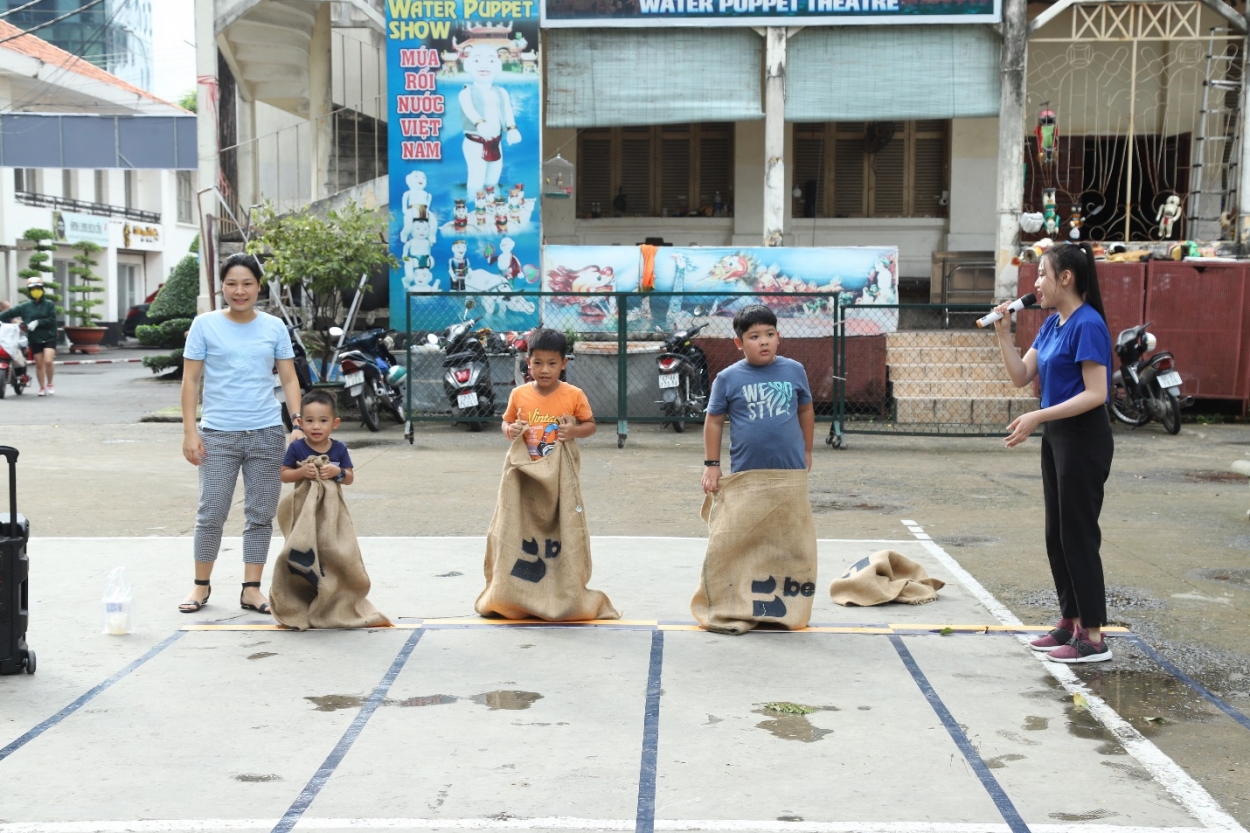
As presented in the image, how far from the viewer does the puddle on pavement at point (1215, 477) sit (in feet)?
36.2

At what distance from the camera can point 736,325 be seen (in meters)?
5.75

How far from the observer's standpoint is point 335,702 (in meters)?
4.78

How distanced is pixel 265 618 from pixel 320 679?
1112 mm

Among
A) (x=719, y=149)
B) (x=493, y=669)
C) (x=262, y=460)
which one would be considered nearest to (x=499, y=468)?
(x=262, y=460)

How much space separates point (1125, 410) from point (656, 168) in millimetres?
8624

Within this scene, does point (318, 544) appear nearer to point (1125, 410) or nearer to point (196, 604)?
point (196, 604)

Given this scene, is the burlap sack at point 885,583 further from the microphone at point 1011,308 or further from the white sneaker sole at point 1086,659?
the microphone at point 1011,308

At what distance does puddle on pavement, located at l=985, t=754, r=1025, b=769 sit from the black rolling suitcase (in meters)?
3.66

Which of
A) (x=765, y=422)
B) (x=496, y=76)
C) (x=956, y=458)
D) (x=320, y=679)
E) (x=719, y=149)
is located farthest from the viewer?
(x=719, y=149)

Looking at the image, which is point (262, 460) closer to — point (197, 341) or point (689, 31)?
point (197, 341)

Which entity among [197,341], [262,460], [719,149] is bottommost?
[262,460]

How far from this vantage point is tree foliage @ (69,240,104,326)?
35.9 metres

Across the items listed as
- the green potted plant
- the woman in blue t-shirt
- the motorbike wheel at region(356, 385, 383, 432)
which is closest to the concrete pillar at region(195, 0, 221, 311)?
the motorbike wheel at region(356, 385, 383, 432)

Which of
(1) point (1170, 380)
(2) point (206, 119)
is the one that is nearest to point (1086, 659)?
(1) point (1170, 380)
